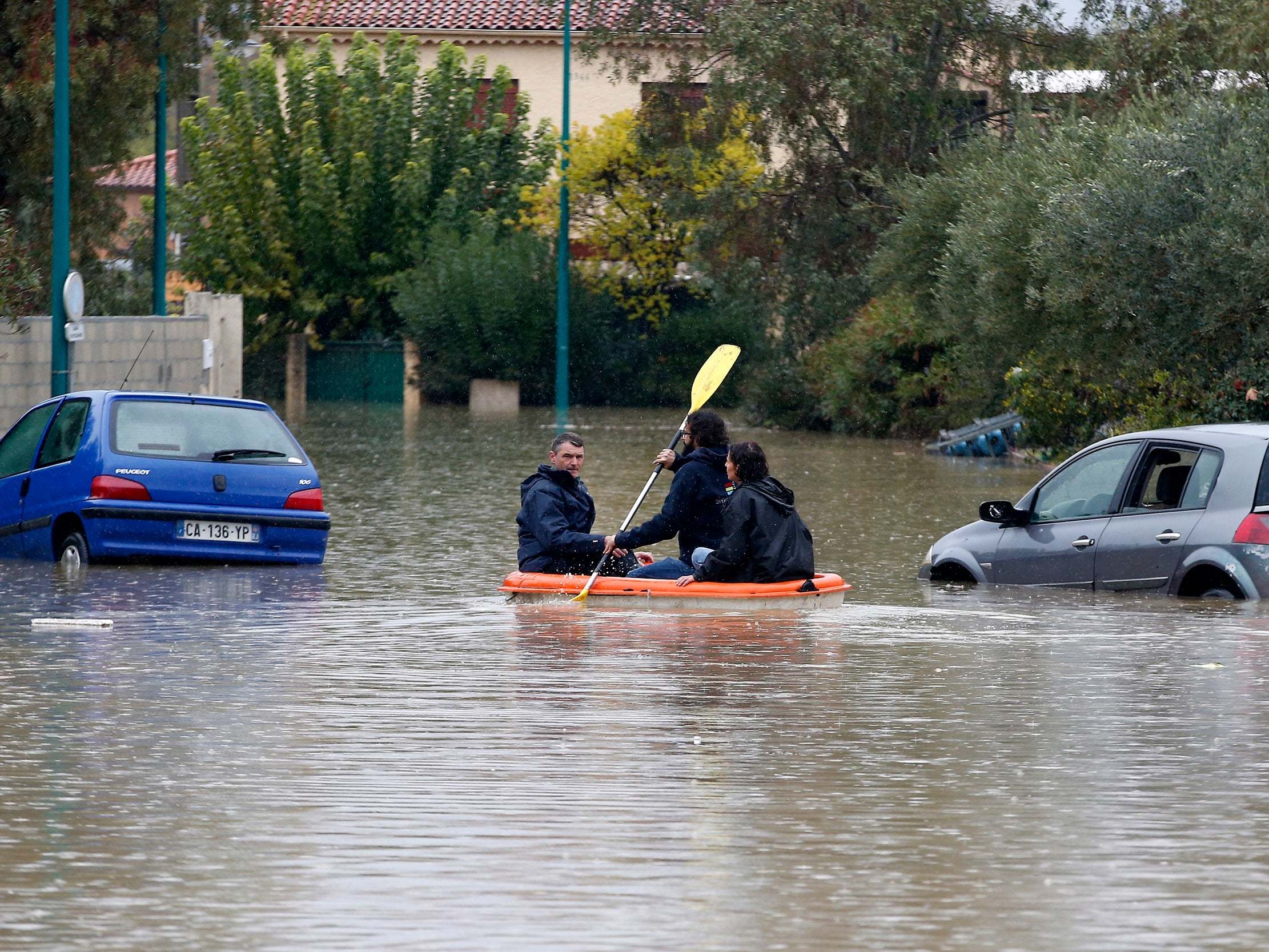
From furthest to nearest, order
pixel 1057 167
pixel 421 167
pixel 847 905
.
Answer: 1. pixel 421 167
2. pixel 1057 167
3. pixel 847 905

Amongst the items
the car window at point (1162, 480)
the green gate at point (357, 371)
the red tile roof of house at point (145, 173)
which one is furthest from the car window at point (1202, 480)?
the red tile roof of house at point (145, 173)

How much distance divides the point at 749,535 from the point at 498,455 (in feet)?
57.2

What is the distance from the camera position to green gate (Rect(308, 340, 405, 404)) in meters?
48.9

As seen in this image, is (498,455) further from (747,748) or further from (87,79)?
(747,748)

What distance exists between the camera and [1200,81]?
90.0 ft

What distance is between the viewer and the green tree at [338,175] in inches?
1875

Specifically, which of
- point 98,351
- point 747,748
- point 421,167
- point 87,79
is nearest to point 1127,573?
point 747,748

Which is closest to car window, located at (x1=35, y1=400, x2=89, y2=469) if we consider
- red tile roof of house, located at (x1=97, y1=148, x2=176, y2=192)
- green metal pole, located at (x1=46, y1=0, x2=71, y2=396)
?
green metal pole, located at (x1=46, y1=0, x2=71, y2=396)

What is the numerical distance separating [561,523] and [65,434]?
4696mm

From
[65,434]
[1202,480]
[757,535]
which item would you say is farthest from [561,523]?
[65,434]

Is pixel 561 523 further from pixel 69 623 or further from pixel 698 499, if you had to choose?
pixel 69 623

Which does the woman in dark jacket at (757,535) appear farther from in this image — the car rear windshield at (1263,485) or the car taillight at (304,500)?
the car taillight at (304,500)

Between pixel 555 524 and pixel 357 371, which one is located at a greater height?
pixel 555 524

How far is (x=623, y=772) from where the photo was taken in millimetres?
7711
